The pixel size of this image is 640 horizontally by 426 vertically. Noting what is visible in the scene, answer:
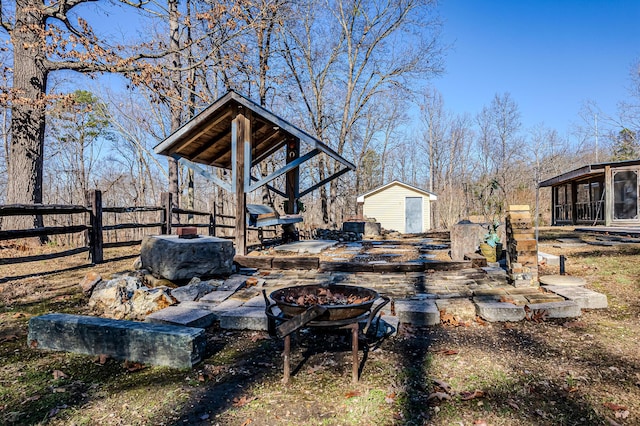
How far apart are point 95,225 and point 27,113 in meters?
4.41

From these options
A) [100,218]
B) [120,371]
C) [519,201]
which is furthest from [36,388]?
[519,201]

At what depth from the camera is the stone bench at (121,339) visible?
302 centimetres

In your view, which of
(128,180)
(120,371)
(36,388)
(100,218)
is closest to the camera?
(36,388)

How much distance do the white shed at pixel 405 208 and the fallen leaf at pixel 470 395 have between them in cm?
2046

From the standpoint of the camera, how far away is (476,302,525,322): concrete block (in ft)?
13.3

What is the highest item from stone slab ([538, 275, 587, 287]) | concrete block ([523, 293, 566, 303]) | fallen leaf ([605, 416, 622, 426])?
stone slab ([538, 275, 587, 287])

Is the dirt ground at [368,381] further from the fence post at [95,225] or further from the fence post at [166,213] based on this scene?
the fence post at [166,213]

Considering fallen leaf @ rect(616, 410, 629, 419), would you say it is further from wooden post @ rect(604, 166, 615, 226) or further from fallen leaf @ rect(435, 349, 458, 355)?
wooden post @ rect(604, 166, 615, 226)

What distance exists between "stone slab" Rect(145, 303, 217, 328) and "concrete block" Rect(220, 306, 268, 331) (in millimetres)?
161

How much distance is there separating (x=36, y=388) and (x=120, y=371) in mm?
544

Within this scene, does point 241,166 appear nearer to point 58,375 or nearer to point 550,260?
point 58,375

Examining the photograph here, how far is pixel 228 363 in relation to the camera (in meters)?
3.14

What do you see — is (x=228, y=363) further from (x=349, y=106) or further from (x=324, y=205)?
(x=349, y=106)

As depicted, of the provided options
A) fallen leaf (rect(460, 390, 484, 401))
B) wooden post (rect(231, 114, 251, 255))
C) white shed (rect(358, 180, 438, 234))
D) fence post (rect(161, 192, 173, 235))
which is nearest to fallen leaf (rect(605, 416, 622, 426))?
fallen leaf (rect(460, 390, 484, 401))
